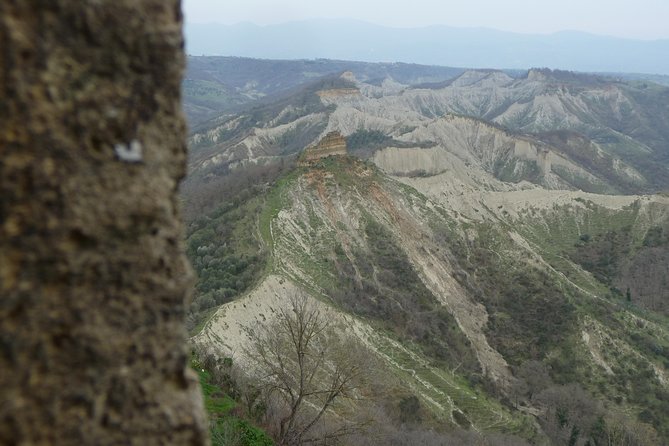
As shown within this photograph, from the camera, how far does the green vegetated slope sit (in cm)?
3170

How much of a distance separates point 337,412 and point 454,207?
115 ft

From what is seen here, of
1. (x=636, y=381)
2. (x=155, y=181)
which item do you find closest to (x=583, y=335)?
(x=636, y=381)

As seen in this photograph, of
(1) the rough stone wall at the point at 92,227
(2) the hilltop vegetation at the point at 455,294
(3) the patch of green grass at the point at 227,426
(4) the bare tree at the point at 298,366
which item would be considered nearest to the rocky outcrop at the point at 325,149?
(2) the hilltop vegetation at the point at 455,294

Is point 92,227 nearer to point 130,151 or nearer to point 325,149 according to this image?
point 130,151

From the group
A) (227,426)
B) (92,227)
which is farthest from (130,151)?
(227,426)

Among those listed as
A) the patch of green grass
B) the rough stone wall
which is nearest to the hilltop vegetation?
the patch of green grass

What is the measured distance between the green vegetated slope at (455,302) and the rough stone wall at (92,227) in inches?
865

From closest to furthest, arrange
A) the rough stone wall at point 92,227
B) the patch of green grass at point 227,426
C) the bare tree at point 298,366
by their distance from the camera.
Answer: the rough stone wall at point 92,227, the patch of green grass at point 227,426, the bare tree at point 298,366

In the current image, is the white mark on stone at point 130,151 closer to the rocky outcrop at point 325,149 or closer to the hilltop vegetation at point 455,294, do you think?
the hilltop vegetation at point 455,294

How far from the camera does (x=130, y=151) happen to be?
10.6 ft

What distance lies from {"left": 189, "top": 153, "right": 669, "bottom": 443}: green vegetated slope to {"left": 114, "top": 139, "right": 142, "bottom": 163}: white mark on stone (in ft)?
73.1

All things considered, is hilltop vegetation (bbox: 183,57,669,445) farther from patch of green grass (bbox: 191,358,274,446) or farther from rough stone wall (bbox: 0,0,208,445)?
rough stone wall (bbox: 0,0,208,445)

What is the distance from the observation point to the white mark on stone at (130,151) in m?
3.17

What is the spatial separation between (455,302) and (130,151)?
131 ft
